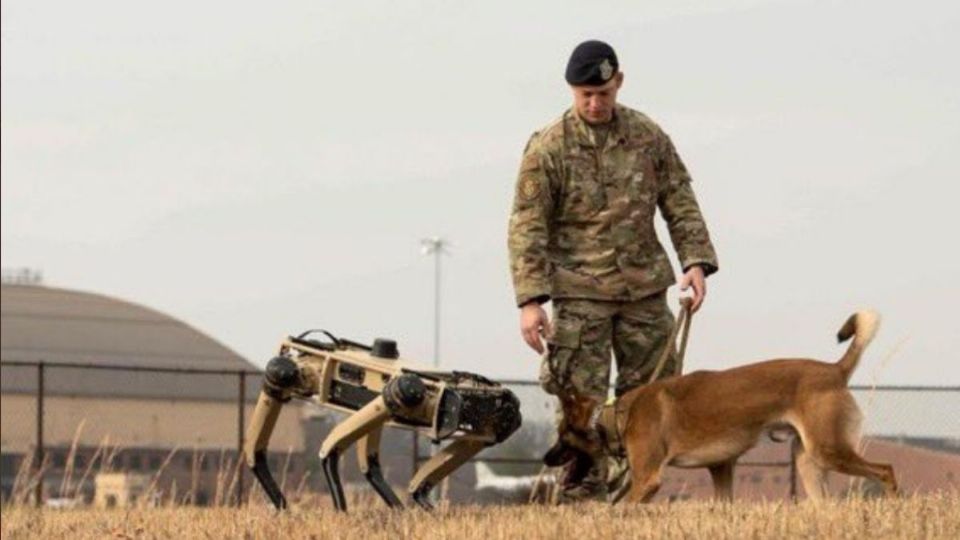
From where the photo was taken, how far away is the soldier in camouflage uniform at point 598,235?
11.6 m

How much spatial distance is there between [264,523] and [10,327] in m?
111

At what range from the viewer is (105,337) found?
125688mm

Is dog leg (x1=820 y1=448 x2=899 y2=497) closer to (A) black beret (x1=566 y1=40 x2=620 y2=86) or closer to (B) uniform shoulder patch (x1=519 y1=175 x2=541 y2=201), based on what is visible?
(B) uniform shoulder patch (x1=519 y1=175 x2=541 y2=201)

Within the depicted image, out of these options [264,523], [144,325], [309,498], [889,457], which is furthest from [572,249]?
[144,325]

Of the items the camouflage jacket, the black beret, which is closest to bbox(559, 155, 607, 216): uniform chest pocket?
the camouflage jacket

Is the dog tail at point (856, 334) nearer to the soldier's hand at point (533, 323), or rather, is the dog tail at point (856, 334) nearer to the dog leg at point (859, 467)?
the dog leg at point (859, 467)

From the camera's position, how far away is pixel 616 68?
449 inches

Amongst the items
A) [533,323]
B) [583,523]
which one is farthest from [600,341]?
[583,523]

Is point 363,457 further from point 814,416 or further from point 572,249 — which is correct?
point 814,416

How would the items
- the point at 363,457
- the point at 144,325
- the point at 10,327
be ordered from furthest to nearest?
the point at 144,325 < the point at 10,327 < the point at 363,457

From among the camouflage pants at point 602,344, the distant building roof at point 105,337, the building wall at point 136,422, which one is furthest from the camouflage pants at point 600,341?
the distant building roof at point 105,337

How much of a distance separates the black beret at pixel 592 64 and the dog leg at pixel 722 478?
2105 millimetres

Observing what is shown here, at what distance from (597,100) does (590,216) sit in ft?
1.89

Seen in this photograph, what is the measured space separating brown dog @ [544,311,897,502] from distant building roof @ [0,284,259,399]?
90.7 meters
